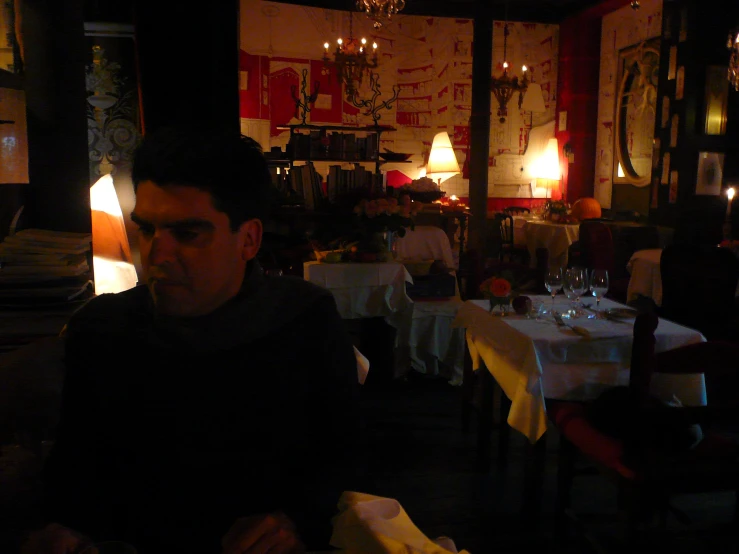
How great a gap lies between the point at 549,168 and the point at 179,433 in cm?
941

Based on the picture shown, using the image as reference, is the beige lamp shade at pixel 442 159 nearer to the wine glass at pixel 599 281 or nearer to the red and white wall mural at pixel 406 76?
the red and white wall mural at pixel 406 76

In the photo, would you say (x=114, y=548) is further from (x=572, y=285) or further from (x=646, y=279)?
(x=646, y=279)

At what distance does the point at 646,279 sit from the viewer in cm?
548

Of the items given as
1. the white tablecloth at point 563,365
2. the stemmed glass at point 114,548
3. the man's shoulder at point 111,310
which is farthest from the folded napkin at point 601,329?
the stemmed glass at point 114,548

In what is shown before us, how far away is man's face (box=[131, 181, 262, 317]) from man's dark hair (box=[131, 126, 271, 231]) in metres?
0.02

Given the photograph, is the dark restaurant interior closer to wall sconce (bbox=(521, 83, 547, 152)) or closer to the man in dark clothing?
wall sconce (bbox=(521, 83, 547, 152))

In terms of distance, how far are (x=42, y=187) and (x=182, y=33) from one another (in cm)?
90

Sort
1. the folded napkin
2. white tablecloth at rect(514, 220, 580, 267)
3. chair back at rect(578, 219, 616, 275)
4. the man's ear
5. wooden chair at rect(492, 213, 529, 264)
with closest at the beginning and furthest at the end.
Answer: the man's ear → the folded napkin → chair back at rect(578, 219, 616, 275) → white tablecloth at rect(514, 220, 580, 267) → wooden chair at rect(492, 213, 529, 264)

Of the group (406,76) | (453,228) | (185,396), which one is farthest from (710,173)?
(185,396)

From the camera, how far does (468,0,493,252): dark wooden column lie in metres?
7.43

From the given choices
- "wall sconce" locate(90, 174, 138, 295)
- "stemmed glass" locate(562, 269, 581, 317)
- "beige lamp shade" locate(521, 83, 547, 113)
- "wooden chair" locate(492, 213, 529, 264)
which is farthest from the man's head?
"beige lamp shade" locate(521, 83, 547, 113)

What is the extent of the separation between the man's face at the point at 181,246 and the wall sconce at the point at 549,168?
9.25m

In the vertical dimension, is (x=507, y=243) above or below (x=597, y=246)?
below

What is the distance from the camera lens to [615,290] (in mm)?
5609
